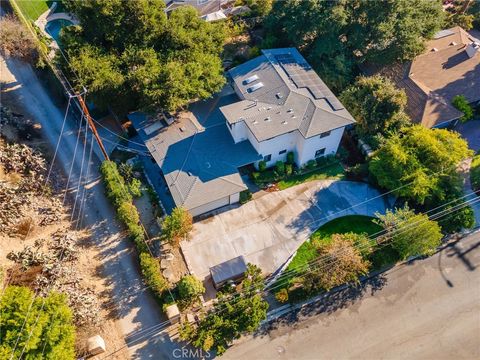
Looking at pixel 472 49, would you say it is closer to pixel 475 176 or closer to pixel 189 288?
pixel 475 176

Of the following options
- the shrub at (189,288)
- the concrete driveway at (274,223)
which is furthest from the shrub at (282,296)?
the shrub at (189,288)

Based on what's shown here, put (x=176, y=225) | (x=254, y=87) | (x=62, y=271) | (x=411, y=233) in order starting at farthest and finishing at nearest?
(x=254, y=87), (x=176, y=225), (x=62, y=271), (x=411, y=233)

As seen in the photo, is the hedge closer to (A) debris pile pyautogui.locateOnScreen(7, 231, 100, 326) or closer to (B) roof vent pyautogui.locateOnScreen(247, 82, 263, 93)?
(A) debris pile pyautogui.locateOnScreen(7, 231, 100, 326)

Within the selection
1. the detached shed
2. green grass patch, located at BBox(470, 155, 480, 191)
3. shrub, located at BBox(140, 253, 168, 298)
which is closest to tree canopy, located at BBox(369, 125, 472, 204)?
green grass patch, located at BBox(470, 155, 480, 191)

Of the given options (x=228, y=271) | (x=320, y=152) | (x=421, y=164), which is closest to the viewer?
(x=228, y=271)

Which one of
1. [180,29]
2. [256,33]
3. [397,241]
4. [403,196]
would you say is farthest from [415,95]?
[180,29]

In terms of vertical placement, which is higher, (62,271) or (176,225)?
(62,271)

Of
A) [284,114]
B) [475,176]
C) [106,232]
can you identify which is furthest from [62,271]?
[475,176]

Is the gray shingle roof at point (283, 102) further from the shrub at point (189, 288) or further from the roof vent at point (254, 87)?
the shrub at point (189, 288)
